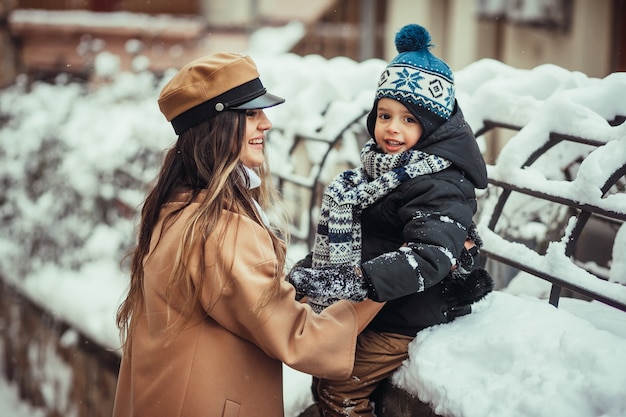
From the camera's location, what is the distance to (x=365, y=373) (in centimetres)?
248

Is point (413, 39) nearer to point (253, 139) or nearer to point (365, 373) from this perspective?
point (253, 139)

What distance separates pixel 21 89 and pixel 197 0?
4758mm

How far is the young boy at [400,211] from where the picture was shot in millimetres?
2297

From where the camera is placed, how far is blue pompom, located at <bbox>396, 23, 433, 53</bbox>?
251cm

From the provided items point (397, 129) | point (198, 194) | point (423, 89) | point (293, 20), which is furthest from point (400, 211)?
point (293, 20)

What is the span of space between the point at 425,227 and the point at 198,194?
2.32 ft

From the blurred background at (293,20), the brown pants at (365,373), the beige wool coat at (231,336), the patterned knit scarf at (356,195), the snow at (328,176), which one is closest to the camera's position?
the snow at (328,176)

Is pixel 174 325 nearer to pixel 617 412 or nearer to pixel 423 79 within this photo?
pixel 423 79

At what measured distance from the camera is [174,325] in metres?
2.31

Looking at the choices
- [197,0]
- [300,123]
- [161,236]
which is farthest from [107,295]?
[197,0]

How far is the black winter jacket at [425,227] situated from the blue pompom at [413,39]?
0.25 metres

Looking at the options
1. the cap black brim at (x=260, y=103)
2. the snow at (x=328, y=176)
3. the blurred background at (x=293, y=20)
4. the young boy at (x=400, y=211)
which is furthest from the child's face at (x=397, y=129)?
the blurred background at (x=293, y=20)

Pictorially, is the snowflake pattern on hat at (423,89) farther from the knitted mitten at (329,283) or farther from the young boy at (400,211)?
the knitted mitten at (329,283)

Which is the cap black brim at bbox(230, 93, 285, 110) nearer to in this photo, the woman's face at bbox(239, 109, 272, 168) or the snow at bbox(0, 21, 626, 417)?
the woman's face at bbox(239, 109, 272, 168)
